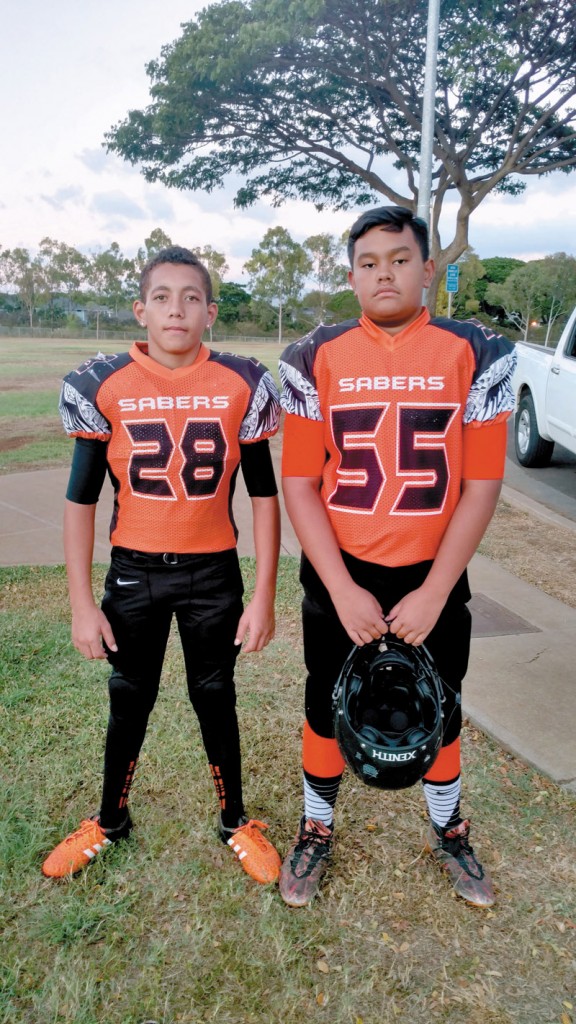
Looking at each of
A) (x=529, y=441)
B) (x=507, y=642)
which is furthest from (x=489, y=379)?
(x=529, y=441)

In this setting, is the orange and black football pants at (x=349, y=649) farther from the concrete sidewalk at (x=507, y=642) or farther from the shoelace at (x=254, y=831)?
the concrete sidewalk at (x=507, y=642)

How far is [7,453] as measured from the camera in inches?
350

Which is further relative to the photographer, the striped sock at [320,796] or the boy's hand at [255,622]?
the striped sock at [320,796]

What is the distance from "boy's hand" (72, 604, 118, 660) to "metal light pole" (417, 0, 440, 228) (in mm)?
10795

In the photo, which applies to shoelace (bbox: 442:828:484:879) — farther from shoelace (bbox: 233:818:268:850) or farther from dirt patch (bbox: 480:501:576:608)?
dirt patch (bbox: 480:501:576:608)

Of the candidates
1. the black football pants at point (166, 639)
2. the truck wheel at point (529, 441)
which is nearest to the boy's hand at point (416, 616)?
the black football pants at point (166, 639)

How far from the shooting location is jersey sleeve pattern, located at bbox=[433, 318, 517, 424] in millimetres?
1920

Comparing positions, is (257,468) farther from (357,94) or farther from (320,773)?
(357,94)

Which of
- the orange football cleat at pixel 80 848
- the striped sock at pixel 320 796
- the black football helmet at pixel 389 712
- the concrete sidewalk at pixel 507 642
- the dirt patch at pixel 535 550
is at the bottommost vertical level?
the dirt patch at pixel 535 550

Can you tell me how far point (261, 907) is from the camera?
7.08 feet

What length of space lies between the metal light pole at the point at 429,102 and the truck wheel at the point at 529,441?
4.50 m

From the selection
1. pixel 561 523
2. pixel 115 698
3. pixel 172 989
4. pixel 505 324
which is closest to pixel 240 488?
pixel 561 523

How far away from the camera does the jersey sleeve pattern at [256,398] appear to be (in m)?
2.11

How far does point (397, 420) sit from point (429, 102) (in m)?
11.8
